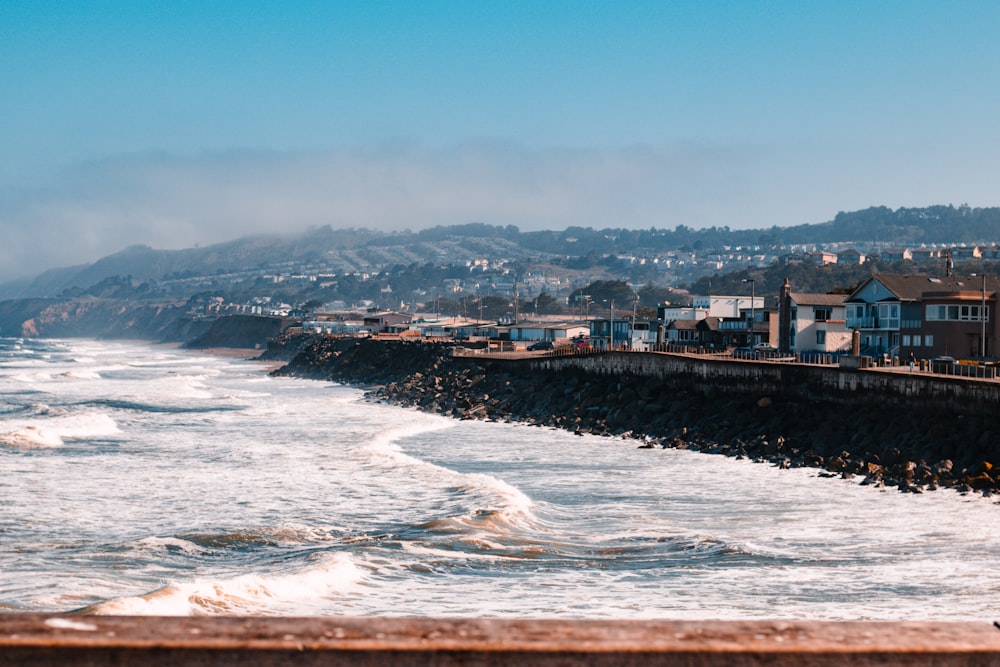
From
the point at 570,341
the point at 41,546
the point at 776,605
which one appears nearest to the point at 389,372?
the point at 570,341

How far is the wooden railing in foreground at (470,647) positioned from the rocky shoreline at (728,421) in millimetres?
22075

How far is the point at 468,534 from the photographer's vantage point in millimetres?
19062

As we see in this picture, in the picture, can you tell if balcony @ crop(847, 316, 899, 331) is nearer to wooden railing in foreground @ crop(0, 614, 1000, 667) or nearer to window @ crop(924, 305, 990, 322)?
window @ crop(924, 305, 990, 322)

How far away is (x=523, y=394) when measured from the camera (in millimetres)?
50625

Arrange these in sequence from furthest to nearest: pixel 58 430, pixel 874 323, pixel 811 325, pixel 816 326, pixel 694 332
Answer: pixel 694 332 → pixel 811 325 → pixel 816 326 → pixel 874 323 → pixel 58 430

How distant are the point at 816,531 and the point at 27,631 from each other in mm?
17852

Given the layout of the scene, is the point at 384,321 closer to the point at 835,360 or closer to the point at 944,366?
the point at 835,360

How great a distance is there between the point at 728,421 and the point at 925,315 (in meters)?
15.4

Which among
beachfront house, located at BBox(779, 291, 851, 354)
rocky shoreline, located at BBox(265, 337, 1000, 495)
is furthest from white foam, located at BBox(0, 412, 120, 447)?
beachfront house, located at BBox(779, 291, 851, 354)

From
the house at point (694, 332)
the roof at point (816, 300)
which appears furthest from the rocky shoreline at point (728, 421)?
the house at point (694, 332)

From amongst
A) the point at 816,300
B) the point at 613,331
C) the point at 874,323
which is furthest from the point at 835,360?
the point at 613,331

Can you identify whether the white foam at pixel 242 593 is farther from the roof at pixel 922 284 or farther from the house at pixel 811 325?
the house at pixel 811 325

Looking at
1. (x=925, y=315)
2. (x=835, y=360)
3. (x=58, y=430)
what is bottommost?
(x=58, y=430)

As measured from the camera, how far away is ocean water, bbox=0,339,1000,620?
14.0m
